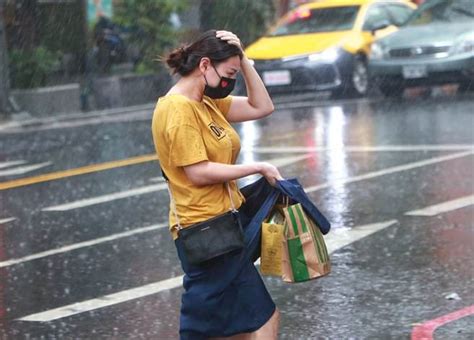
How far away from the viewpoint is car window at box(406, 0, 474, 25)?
1967cm

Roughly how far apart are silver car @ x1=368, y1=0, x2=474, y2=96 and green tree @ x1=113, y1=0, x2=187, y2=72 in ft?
15.5

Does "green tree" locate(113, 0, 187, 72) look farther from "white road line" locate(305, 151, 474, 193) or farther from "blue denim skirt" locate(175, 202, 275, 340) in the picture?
"blue denim skirt" locate(175, 202, 275, 340)

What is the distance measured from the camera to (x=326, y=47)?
20078mm

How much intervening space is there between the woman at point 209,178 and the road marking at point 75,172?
7.64m

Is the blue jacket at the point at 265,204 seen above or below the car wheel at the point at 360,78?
above

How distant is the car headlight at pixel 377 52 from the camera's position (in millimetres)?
19453

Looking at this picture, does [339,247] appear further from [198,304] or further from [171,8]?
[171,8]

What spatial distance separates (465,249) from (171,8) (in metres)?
14.8

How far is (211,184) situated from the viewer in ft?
17.1

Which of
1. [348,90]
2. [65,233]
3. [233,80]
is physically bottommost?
[348,90]

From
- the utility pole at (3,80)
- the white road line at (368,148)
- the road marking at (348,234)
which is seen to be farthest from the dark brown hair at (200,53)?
the utility pole at (3,80)

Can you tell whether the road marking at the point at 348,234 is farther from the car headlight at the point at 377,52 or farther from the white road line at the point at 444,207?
the car headlight at the point at 377,52

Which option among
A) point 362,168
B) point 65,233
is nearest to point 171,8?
point 362,168

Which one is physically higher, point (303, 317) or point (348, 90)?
point (303, 317)
